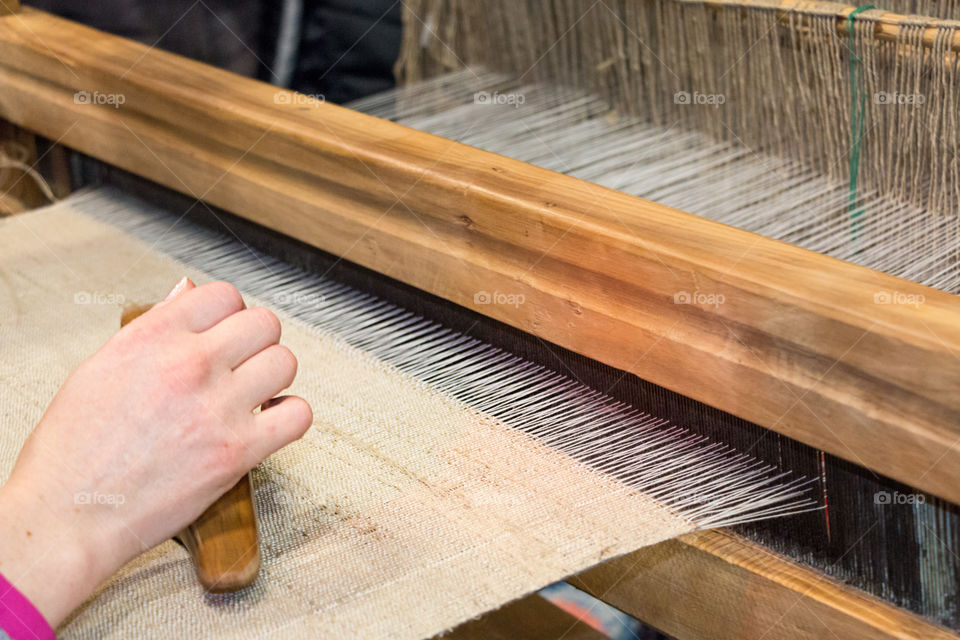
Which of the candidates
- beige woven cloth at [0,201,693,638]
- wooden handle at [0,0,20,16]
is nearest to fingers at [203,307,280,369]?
beige woven cloth at [0,201,693,638]

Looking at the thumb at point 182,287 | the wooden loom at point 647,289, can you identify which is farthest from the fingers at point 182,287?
the wooden loom at point 647,289

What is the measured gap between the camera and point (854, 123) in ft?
3.87

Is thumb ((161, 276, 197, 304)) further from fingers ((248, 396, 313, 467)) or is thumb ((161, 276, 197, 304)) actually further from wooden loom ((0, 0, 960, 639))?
wooden loom ((0, 0, 960, 639))

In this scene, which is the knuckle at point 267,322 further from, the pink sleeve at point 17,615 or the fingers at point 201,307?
the pink sleeve at point 17,615

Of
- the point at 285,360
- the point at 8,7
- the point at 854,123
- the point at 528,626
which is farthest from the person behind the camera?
the point at 8,7

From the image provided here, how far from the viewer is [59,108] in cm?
123

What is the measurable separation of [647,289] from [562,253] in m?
0.08

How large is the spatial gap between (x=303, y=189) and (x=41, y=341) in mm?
295

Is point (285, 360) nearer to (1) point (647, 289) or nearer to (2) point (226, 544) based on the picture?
(2) point (226, 544)

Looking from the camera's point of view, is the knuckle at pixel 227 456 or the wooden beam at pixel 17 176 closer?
the knuckle at pixel 227 456

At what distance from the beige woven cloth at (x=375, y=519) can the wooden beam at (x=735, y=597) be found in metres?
0.05

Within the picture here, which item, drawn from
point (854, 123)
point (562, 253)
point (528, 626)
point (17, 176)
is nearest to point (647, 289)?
point (562, 253)

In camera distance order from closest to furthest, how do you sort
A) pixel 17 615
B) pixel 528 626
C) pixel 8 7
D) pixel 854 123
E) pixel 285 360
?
pixel 17 615 → pixel 285 360 → pixel 528 626 → pixel 854 123 → pixel 8 7

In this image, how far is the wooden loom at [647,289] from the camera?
0.64 metres
